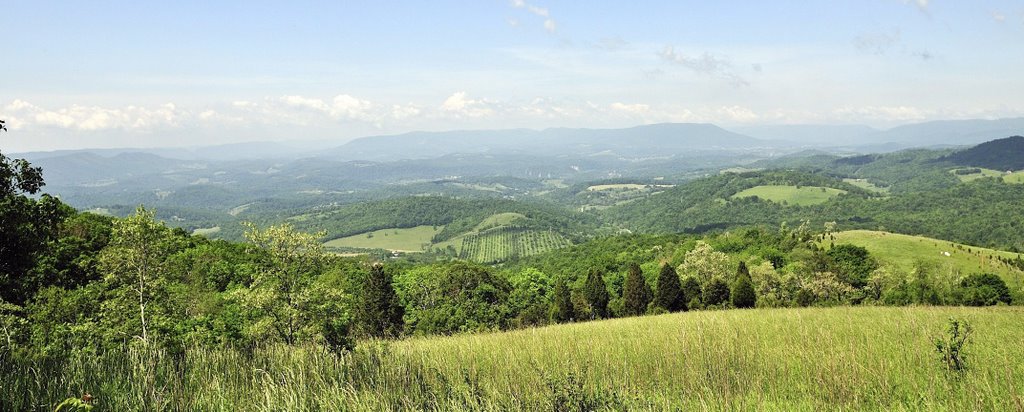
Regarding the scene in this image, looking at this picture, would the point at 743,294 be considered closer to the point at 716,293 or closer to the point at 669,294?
the point at 716,293

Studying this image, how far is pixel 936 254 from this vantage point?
64688 mm

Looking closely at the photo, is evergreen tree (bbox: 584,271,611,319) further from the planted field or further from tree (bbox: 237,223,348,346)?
the planted field

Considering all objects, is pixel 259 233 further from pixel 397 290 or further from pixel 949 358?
pixel 397 290

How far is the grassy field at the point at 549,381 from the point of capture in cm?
342

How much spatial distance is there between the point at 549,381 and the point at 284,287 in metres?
15.8

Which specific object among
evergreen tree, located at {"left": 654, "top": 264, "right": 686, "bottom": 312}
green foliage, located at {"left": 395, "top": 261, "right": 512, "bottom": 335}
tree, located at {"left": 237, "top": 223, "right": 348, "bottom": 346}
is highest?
tree, located at {"left": 237, "top": 223, "right": 348, "bottom": 346}

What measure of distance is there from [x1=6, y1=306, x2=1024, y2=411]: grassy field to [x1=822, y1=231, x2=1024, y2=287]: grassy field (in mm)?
65714

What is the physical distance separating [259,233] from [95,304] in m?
11.7

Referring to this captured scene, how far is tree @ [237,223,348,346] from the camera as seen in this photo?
53.3ft

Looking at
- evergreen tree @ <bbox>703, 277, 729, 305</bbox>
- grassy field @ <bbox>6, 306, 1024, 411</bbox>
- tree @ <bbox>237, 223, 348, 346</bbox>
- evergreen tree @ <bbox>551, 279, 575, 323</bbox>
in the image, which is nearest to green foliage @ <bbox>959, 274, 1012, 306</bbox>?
evergreen tree @ <bbox>703, 277, 729, 305</bbox>

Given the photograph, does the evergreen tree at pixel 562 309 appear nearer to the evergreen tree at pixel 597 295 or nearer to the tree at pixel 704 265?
the evergreen tree at pixel 597 295

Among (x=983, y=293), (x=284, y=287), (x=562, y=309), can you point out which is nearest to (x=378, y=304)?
(x=562, y=309)

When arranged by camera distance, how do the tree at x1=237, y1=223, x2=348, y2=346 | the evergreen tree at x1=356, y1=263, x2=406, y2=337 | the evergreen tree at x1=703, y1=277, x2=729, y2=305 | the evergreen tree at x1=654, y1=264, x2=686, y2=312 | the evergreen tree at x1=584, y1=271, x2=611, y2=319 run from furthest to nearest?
the evergreen tree at x1=584, y1=271, x2=611, y2=319, the evergreen tree at x1=356, y1=263, x2=406, y2=337, the evergreen tree at x1=654, y1=264, x2=686, y2=312, the evergreen tree at x1=703, y1=277, x2=729, y2=305, the tree at x1=237, y1=223, x2=348, y2=346

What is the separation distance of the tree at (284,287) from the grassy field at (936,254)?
66.7 metres
